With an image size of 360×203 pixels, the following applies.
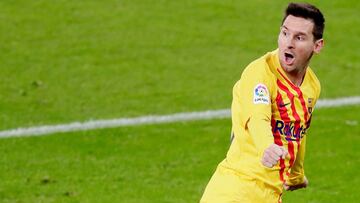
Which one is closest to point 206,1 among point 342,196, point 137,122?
point 137,122

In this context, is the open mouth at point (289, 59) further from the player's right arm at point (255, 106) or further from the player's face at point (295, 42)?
the player's right arm at point (255, 106)

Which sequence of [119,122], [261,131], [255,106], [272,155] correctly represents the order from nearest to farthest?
1. [272,155]
2. [261,131]
3. [255,106]
4. [119,122]

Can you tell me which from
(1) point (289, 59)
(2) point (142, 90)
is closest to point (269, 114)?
(1) point (289, 59)

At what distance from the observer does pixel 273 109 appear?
7.25 metres

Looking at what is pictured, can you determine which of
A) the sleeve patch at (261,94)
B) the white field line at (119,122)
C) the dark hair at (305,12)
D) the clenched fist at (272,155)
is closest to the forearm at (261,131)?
the sleeve patch at (261,94)

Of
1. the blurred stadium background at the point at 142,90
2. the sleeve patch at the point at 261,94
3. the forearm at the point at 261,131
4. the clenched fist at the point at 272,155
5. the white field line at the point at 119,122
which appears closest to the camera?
the clenched fist at the point at 272,155

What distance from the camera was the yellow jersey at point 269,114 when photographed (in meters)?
7.04

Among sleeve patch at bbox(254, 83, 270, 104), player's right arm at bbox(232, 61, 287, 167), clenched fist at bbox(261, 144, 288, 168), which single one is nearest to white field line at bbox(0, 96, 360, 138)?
player's right arm at bbox(232, 61, 287, 167)

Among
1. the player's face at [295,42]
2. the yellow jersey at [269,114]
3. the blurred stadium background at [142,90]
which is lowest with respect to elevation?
the blurred stadium background at [142,90]

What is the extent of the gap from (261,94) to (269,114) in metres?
0.14

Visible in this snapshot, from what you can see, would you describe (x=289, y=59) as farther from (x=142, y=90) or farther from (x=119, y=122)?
(x=142, y=90)

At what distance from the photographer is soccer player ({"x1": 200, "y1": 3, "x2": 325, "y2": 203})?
7.09 meters

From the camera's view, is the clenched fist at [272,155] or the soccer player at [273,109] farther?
the soccer player at [273,109]

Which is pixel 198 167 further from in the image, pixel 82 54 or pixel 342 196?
pixel 82 54
